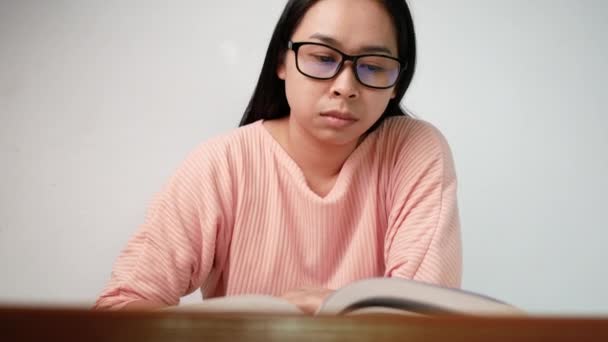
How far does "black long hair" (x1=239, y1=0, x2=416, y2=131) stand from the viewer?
0.78 meters

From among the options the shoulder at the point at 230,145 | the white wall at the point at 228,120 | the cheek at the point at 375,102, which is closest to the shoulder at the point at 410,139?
the cheek at the point at 375,102

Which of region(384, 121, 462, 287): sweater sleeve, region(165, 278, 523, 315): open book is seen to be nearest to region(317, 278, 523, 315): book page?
region(165, 278, 523, 315): open book

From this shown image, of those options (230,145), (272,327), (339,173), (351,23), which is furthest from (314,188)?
(272,327)

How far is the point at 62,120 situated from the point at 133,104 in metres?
0.17

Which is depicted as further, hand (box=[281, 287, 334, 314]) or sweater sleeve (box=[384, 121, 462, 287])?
sweater sleeve (box=[384, 121, 462, 287])

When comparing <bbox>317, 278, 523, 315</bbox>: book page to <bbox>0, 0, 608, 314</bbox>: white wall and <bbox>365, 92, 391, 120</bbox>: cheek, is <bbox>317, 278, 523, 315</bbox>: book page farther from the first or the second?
<bbox>0, 0, 608, 314</bbox>: white wall

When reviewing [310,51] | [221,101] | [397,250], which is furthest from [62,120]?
[397,250]

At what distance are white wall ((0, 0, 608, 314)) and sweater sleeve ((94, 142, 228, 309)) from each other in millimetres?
460

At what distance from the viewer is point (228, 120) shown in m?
1.29

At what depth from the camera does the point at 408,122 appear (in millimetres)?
924

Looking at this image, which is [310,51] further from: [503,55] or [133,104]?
[503,55]

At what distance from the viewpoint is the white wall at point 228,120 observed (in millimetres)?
1207

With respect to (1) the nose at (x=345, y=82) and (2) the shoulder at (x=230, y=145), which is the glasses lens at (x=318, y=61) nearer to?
(1) the nose at (x=345, y=82)

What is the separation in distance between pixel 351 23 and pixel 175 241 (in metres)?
0.41
